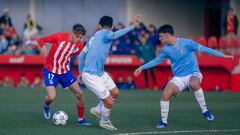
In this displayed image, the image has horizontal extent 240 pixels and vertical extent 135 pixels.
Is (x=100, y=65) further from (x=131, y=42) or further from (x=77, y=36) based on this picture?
(x=131, y=42)

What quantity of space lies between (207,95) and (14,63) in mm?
8147

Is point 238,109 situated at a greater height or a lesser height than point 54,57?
lesser

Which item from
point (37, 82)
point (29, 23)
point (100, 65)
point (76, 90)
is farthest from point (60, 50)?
point (29, 23)

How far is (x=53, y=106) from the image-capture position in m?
18.9

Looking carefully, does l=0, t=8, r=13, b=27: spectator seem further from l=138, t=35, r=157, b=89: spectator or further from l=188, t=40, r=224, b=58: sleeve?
l=188, t=40, r=224, b=58: sleeve

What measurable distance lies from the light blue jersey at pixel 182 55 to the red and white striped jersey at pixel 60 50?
1392 mm

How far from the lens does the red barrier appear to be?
86.7 ft

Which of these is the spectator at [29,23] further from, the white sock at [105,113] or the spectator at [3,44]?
the white sock at [105,113]

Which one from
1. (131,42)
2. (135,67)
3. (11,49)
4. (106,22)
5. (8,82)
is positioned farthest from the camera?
(11,49)

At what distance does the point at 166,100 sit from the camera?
562 inches

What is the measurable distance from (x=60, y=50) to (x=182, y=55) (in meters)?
2.27

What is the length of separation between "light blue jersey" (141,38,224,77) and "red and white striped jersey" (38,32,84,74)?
4.57ft

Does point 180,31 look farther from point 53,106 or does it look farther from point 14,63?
point 53,106

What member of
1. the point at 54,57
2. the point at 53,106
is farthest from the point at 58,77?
the point at 53,106
